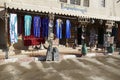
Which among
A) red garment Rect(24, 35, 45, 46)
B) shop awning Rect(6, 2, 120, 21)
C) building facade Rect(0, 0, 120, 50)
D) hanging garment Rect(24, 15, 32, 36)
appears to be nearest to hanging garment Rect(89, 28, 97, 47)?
building facade Rect(0, 0, 120, 50)

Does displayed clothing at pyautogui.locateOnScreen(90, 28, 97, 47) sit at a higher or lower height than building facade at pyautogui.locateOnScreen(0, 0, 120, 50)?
lower

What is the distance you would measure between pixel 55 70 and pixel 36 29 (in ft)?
20.7

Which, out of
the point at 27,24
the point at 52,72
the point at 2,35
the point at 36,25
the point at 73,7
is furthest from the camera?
the point at 73,7

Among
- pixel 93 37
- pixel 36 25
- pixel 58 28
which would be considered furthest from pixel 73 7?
pixel 36 25

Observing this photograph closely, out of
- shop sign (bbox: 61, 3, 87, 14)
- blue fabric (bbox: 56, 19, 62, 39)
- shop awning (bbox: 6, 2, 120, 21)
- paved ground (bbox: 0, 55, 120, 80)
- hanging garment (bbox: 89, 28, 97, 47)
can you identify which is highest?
shop sign (bbox: 61, 3, 87, 14)

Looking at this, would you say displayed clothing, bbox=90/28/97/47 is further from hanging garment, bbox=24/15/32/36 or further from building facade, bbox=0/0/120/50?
hanging garment, bbox=24/15/32/36

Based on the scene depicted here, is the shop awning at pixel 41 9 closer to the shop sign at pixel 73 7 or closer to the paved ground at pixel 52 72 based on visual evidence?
the shop sign at pixel 73 7

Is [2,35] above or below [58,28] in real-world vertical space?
below

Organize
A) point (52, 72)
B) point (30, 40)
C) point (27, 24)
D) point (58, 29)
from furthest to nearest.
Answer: point (58, 29)
point (30, 40)
point (27, 24)
point (52, 72)

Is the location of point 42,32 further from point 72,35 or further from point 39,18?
point 72,35

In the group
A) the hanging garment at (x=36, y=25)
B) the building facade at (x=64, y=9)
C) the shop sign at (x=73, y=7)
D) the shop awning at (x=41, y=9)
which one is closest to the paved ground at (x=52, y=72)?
the building facade at (x=64, y=9)

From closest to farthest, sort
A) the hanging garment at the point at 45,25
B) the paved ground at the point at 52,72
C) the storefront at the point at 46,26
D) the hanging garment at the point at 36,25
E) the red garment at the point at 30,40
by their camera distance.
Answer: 1. the paved ground at the point at 52,72
2. the storefront at the point at 46,26
3. the hanging garment at the point at 36,25
4. the hanging garment at the point at 45,25
5. the red garment at the point at 30,40

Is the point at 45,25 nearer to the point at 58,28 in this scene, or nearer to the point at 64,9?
the point at 58,28

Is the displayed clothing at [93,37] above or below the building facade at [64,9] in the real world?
below
